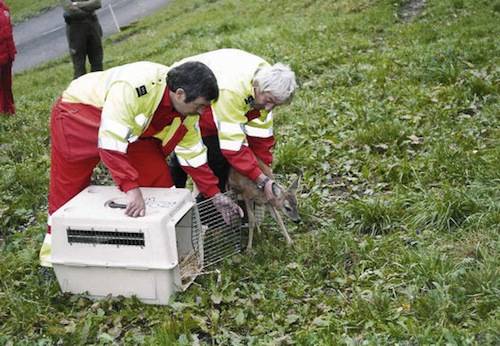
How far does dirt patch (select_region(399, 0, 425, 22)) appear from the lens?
1220 cm

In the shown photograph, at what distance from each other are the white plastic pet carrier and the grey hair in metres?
0.95

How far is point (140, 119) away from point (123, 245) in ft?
2.82

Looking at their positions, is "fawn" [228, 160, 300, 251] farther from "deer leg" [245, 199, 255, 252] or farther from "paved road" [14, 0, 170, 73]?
"paved road" [14, 0, 170, 73]

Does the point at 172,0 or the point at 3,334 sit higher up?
the point at 3,334

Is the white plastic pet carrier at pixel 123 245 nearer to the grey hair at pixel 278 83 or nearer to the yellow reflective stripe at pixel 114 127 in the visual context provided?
the yellow reflective stripe at pixel 114 127

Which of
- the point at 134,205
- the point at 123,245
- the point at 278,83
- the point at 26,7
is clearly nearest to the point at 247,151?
the point at 278,83

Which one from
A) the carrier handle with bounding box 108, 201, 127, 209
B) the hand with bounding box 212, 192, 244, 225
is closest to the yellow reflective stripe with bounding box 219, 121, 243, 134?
the hand with bounding box 212, 192, 244, 225

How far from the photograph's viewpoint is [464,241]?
16.5 ft

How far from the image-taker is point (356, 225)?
18.7 ft

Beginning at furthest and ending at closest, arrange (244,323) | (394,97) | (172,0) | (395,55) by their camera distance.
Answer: (172,0) → (395,55) → (394,97) → (244,323)

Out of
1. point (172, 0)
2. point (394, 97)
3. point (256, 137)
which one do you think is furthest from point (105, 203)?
point (172, 0)

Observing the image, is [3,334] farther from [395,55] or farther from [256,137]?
[395,55]

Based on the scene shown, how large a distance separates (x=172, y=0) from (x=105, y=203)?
890 inches

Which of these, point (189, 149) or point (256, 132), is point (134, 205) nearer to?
point (189, 149)
